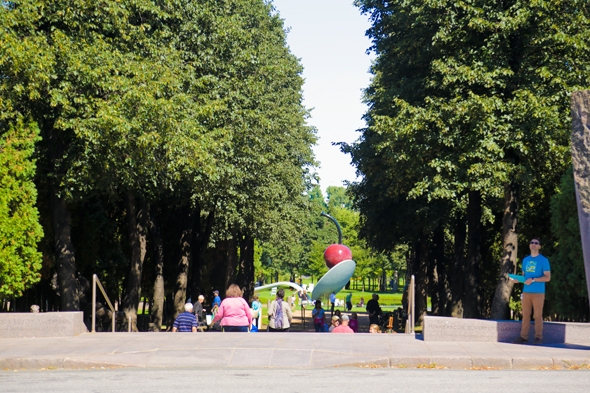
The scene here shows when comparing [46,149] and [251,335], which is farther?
[46,149]

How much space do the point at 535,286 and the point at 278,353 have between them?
198 inches

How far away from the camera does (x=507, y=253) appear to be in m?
26.0

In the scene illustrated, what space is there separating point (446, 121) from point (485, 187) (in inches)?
101

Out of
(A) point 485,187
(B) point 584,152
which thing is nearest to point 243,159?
(A) point 485,187

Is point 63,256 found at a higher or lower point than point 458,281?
lower

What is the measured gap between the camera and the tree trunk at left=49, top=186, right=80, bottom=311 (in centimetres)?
2517

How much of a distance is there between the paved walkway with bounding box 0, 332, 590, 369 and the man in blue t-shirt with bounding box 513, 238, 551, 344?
579mm

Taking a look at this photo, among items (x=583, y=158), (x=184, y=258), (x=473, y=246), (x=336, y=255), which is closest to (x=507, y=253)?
(x=473, y=246)

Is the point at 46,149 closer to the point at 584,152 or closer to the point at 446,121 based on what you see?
the point at 446,121

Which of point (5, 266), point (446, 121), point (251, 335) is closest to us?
point (251, 335)

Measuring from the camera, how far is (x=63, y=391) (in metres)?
10.8

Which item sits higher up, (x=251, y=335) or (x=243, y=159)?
(x=243, y=159)

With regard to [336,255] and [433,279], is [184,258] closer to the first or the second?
[336,255]

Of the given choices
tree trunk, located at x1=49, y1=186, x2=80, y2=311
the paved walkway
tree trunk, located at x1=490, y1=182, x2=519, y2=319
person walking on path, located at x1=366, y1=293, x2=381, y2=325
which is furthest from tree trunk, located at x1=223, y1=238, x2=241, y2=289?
the paved walkway
